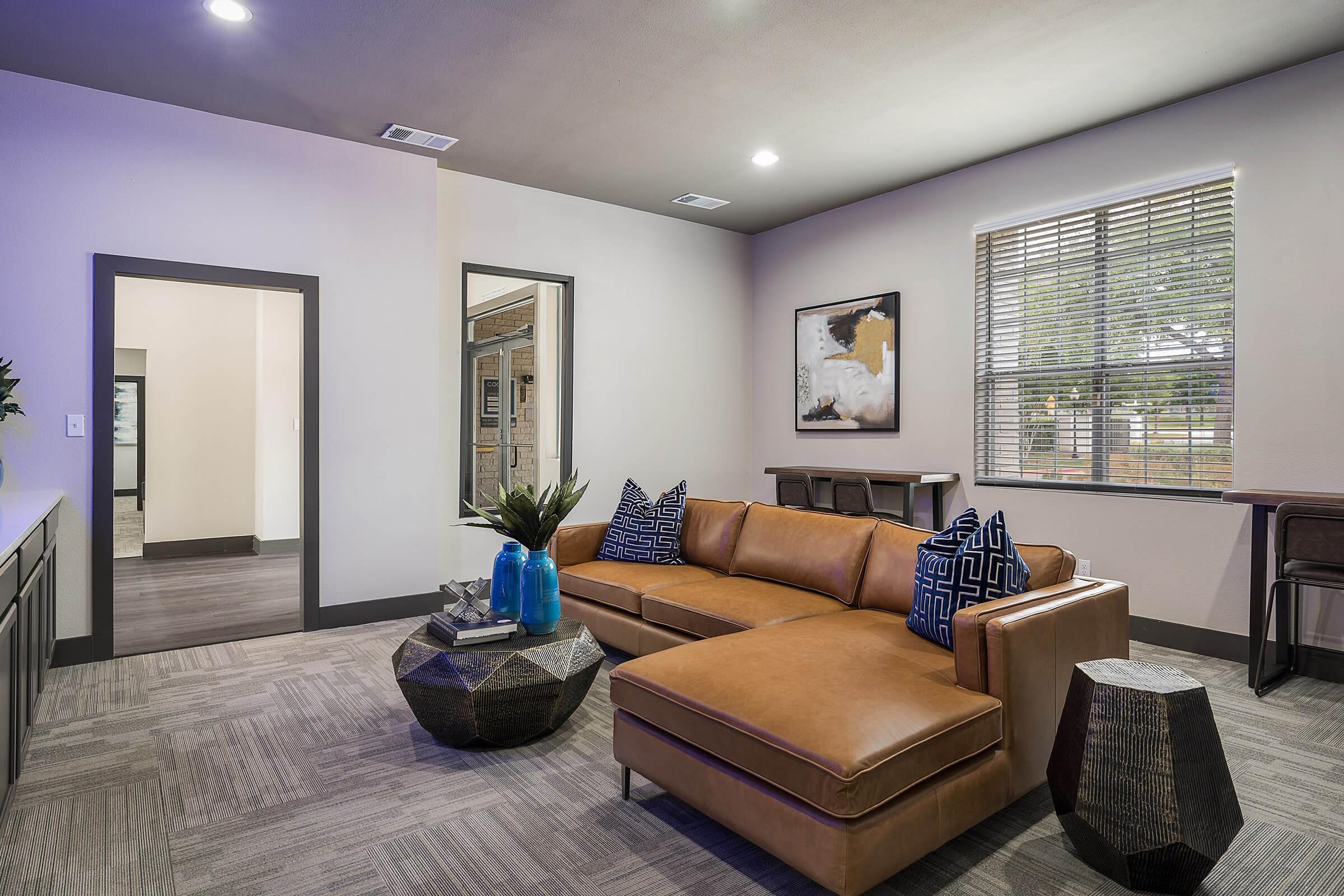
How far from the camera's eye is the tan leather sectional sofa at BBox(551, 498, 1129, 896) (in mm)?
1706

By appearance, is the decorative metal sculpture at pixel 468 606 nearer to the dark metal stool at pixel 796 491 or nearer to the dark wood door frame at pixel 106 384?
the dark wood door frame at pixel 106 384

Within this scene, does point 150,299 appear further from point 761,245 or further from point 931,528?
point 931,528

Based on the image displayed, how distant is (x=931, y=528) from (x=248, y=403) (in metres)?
6.04

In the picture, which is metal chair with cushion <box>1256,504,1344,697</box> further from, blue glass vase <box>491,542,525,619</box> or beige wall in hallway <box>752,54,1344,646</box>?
blue glass vase <box>491,542,525,619</box>

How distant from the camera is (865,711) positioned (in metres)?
1.85

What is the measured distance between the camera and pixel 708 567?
3920 millimetres

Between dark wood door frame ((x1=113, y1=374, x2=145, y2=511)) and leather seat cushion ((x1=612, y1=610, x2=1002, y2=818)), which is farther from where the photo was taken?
dark wood door frame ((x1=113, y1=374, x2=145, y2=511))

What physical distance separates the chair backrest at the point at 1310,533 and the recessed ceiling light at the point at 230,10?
4.57 m

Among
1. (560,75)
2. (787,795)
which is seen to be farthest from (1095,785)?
(560,75)

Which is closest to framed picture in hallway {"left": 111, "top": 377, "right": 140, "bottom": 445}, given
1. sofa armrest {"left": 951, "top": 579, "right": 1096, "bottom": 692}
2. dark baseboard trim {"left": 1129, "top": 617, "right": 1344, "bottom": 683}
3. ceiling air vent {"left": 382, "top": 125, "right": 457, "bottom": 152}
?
ceiling air vent {"left": 382, "top": 125, "right": 457, "bottom": 152}

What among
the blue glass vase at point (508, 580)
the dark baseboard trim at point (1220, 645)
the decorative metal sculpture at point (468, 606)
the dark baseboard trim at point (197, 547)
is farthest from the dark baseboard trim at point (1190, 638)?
the dark baseboard trim at point (197, 547)

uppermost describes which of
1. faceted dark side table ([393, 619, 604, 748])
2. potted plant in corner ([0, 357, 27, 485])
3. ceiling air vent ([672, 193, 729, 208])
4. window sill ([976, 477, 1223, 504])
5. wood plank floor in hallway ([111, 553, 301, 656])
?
ceiling air vent ([672, 193, 729, 208])

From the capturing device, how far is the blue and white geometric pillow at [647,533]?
13.1ft

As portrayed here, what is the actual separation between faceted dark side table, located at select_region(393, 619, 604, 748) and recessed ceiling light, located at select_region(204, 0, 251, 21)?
2.50m
